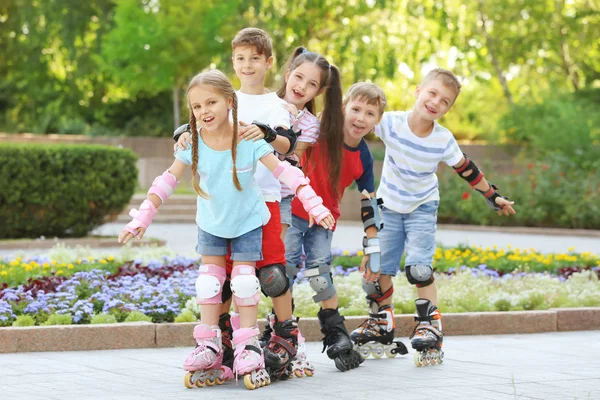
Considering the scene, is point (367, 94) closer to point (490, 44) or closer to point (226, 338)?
point (226, 338)

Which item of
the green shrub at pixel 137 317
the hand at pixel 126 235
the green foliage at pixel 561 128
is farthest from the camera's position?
the green foliage at pixel 561 128

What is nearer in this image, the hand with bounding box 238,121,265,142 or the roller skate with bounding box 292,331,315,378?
the hand with bounding box 238,121,265,142

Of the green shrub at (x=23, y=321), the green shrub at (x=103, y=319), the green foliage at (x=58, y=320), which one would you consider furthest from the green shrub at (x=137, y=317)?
the green shrub at (x=23, y=321)

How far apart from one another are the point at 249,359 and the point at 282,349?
305 mm

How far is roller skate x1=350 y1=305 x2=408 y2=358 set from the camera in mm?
6891

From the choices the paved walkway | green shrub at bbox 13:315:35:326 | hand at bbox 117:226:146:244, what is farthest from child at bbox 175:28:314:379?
green shrub at bbox 13:315:35:326

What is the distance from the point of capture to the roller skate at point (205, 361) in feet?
18.4

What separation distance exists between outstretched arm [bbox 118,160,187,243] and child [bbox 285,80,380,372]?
853 millimetres

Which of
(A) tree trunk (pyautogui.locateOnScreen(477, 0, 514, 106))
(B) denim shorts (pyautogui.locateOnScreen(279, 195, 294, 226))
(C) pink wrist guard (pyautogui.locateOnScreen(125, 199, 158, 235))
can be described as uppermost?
(A) tree trunk (pyautogui.locateOnScreen(477, 0, 514, 106))

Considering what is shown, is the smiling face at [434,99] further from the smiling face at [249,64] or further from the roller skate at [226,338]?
the roller skate at [226,338]

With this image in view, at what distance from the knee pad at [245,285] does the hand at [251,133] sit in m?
0.66

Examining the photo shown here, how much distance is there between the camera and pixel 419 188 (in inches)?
269

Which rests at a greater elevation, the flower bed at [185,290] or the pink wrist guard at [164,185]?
the pink wrist guard at [164,185]

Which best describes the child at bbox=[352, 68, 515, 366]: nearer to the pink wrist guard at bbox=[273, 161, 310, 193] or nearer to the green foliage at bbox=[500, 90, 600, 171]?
the pink wrist guard at bbox=[273, 161, 310, 193]
